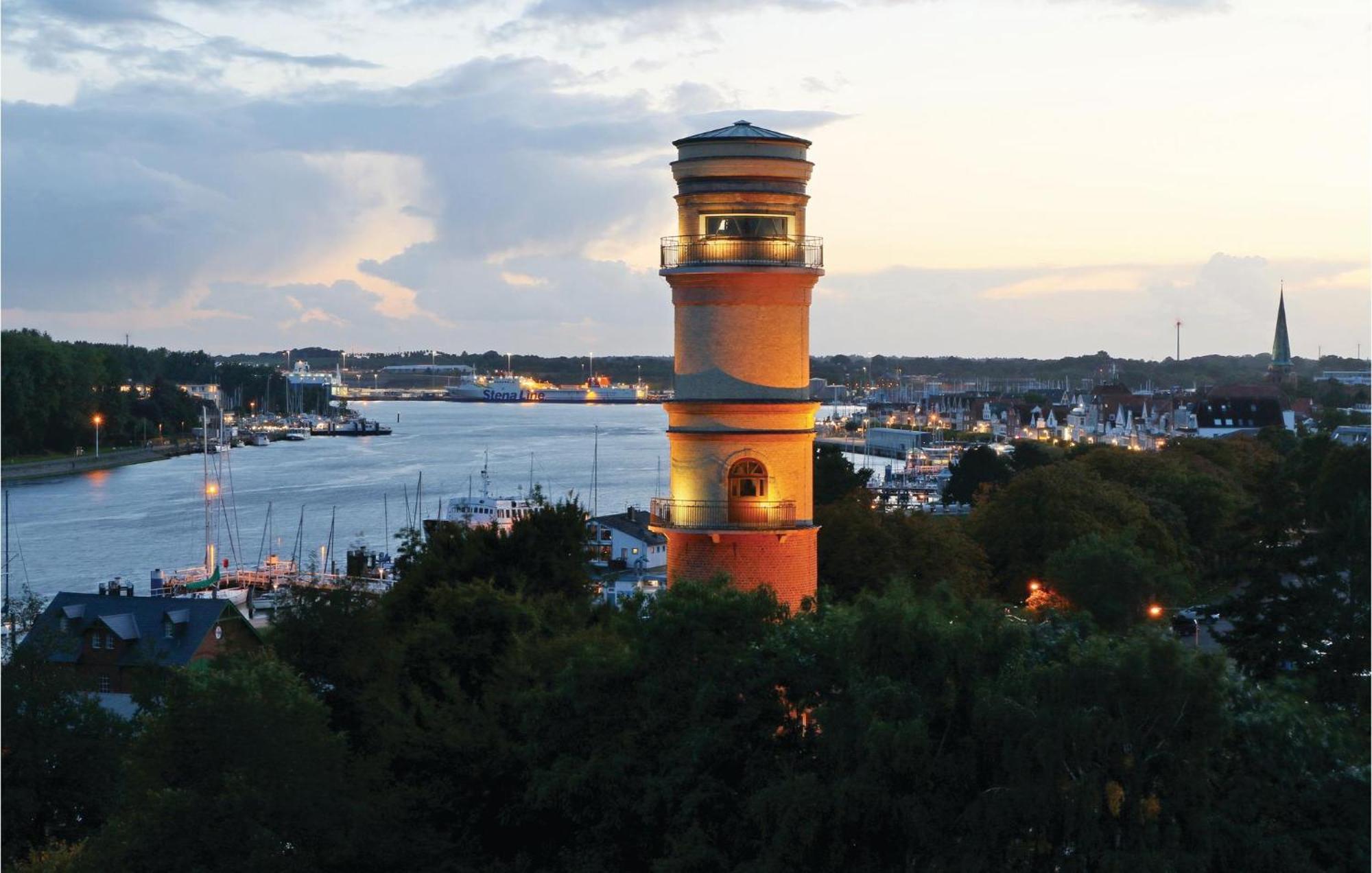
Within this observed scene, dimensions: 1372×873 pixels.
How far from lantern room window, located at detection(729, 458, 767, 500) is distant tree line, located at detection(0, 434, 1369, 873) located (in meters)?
1.69

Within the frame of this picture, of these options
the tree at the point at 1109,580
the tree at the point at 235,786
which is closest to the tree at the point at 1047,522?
the tree at the point at 1109,580

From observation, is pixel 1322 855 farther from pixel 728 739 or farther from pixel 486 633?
pixel 486 633

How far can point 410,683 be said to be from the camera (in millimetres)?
14102

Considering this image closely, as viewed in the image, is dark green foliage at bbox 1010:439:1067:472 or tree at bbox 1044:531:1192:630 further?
dark green foliage at bbox 1010:439:1067:472

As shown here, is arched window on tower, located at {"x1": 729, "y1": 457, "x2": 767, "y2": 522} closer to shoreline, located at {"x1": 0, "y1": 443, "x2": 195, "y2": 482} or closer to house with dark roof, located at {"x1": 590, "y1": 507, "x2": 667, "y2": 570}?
house with dark roof, located at {"x1": 590, "y1": 507, "x2": 667, "y2": 570}

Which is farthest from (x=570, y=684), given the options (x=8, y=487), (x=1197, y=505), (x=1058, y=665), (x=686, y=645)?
(x=8, y=487)

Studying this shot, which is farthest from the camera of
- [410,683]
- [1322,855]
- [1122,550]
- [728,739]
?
[1122,550]

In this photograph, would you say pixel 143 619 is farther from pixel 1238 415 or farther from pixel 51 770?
pixel 1238 415

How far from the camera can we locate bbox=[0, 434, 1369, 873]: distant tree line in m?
9.49

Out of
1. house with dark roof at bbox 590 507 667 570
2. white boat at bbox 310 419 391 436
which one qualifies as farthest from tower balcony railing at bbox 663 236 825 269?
white boat at bbox 310 419 391 436

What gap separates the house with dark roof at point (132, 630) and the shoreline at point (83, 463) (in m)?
57.8

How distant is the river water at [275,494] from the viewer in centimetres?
5162

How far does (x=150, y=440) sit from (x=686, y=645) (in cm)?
10459

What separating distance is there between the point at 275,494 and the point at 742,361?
63794 mm
